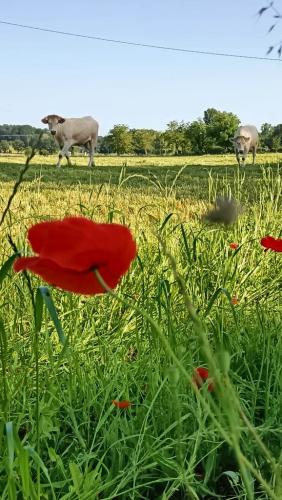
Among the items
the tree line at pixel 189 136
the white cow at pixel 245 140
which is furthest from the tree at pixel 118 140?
the white cow at pixel 245 140

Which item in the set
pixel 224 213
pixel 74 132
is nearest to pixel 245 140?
pixel 74 132

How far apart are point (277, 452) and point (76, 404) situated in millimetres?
472

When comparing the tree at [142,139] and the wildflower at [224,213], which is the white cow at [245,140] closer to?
the wildflower at [224,213]

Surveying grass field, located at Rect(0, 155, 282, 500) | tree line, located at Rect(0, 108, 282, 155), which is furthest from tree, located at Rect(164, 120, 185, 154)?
grass field, located at Rect(0, 155, 282, 500)

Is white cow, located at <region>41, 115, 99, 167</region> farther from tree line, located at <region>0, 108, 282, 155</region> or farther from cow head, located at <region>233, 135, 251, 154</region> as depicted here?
tree line, located at <region>0, 108, 282, 155</region>

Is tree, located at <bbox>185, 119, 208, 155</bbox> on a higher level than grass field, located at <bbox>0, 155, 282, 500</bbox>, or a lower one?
higher

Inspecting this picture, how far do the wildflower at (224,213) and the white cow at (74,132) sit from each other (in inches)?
664

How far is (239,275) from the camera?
2.63 m

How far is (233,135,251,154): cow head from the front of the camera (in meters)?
18.9

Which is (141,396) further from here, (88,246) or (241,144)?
(241,144)

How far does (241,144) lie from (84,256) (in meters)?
19.0

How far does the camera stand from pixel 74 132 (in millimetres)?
18641

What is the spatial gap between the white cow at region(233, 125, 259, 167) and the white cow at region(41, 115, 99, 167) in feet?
13.7

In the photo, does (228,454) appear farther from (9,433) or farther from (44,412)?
(9,433)
